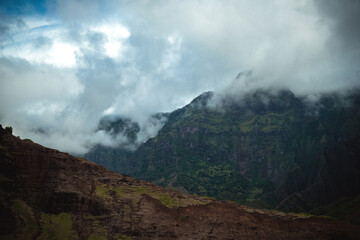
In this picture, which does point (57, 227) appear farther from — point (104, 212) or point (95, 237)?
point (104, 212)

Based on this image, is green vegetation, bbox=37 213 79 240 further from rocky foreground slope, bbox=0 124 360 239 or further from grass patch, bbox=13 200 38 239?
grass patch, bbox=13 200 38 239

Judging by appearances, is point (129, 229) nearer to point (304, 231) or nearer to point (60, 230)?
point (60, 230)

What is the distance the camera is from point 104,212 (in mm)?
133125

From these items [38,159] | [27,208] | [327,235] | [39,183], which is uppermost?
[38,159]

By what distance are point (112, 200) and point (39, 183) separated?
31.8m

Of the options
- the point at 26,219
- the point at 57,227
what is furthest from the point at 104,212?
the point at 26,219

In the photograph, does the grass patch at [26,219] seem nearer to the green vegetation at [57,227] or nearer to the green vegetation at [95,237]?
the green vegetation at [57,227]

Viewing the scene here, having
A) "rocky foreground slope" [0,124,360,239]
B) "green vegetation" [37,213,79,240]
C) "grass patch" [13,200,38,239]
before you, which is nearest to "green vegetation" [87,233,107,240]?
"rocky foreground slope" [0,124,360,239]

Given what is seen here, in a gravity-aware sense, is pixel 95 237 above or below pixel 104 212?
below

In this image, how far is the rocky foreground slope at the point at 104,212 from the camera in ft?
399

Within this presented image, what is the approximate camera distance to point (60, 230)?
391 feet

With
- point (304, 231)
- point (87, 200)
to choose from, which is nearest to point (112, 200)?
point (87, 200)

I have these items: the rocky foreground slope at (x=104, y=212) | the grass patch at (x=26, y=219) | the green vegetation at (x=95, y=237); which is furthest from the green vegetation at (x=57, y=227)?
the green vegetation at (x=95, y=237)

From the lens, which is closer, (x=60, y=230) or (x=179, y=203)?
(x=60, y=230)
